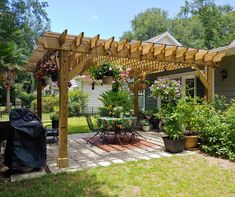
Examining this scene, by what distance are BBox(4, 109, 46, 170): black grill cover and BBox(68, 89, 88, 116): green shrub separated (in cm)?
1277

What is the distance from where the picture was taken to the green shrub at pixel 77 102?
17.8 m

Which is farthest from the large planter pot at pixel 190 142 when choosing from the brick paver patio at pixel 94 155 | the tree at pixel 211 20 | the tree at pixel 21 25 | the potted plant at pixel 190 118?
the tree at pixel 211 20

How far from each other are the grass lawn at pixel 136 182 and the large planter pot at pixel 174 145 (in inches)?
38.6

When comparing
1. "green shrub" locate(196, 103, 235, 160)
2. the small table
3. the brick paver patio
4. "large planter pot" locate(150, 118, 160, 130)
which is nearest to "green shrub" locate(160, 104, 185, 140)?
the brick paver patio

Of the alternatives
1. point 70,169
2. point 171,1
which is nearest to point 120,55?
point 70,169

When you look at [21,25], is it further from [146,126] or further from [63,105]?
[63,105]

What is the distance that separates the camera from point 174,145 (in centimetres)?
620

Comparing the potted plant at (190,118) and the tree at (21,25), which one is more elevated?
the tree at (21,25)

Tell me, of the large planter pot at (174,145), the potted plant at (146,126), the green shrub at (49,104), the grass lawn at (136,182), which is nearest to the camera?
the grass lawn at (136,182)

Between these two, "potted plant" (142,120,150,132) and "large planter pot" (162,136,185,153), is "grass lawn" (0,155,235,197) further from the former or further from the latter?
"potted plant" (142,120,150,132)

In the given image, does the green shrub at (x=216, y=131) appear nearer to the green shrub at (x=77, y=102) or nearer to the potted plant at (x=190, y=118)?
the potted plant at (x=190, y=118)

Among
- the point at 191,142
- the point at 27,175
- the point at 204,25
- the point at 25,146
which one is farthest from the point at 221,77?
the point at 204,25

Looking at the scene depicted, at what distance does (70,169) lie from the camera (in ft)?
16.4

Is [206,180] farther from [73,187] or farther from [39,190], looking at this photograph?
[39,190]
